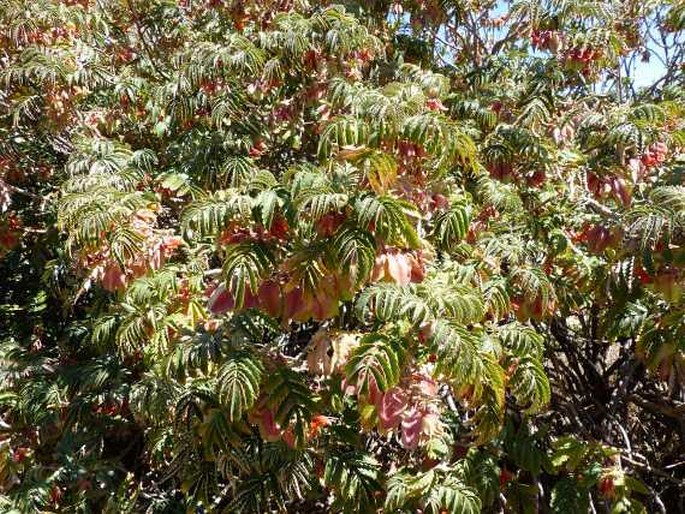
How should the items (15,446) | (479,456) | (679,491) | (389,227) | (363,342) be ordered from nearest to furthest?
(389,227) → (363,342) → (479,456) → (15,446) → (679,491)

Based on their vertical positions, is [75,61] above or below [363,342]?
above

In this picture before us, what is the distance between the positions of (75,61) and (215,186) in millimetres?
1301

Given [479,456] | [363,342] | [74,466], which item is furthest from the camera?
[74,466]

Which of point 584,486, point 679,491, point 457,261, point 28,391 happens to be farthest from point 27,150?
point 679,491

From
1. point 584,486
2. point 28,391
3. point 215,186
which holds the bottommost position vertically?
point 28,391

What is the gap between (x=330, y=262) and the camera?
2141mm

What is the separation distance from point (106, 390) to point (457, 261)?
1.83m

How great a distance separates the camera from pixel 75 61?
4.11 m

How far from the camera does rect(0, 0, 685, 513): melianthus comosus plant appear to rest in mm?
2275

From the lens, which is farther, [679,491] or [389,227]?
[679,491]

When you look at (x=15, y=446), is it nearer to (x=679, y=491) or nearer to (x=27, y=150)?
(x=27, y=150)

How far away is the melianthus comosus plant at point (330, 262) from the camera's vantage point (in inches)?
89.6

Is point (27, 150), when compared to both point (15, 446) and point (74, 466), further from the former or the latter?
point (74, 466)

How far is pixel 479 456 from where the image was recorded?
305 cm
